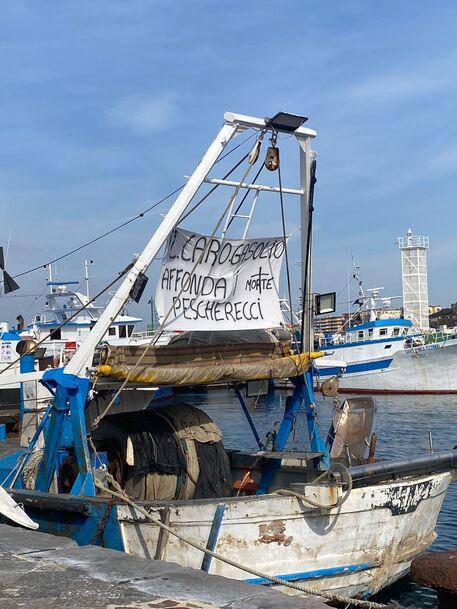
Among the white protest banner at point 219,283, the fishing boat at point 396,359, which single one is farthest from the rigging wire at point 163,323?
the fishing boat at point 396,359

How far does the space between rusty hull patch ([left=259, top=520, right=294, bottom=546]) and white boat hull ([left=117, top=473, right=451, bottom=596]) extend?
0.01m

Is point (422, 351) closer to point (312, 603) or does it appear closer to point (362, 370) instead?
point (362, 370)

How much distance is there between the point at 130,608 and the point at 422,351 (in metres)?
45.4

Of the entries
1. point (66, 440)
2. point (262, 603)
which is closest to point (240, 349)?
point (66, 440)

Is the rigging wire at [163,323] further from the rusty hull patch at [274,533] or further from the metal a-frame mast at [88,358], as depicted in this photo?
the rusty hull patch at [274,533]

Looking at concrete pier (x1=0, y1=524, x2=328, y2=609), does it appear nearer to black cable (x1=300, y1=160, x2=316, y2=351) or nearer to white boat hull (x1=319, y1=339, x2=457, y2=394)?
black cable (x1=300, y1=160, x2=316, y2=351)

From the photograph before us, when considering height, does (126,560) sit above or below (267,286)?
below

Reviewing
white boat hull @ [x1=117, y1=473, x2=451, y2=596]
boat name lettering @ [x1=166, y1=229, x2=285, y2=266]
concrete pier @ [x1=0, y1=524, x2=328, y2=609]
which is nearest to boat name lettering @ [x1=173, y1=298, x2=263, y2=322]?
boat name lettering @ [x1=166, y1=229, x2=285, y2=266]

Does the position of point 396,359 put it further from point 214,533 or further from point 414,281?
point 214,533

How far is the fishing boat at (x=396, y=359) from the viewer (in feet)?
158

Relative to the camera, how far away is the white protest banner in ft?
32.4

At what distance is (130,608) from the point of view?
191 inches

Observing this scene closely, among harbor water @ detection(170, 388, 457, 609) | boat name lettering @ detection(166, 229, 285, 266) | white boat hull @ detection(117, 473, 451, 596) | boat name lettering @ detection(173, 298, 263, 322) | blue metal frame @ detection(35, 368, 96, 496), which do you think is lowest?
harbor water @ detection(170, 388, 457, 609)

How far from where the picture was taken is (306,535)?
9.01 metres
